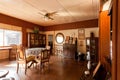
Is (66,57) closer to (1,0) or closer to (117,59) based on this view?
(1,0)

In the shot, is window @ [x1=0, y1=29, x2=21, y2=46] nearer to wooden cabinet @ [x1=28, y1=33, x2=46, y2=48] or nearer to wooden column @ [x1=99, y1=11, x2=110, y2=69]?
wooden cabinet @ [x1=28, y1=33, x2=46, y2=48]

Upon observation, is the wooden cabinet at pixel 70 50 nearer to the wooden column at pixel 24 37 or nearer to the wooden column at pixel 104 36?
the wooden column at pixel 24 37

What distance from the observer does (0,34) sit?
6.46 m

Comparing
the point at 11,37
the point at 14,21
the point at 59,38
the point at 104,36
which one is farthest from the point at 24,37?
the point at 104,36

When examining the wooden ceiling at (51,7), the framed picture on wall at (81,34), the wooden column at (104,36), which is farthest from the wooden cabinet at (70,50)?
the wooden column at (104,36)

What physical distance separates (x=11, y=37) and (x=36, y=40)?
1.92 meters

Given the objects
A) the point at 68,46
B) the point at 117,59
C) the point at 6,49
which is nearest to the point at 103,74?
the point at 117,59

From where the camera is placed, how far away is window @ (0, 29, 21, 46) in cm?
657

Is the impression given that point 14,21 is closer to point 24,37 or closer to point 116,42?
point 24,37

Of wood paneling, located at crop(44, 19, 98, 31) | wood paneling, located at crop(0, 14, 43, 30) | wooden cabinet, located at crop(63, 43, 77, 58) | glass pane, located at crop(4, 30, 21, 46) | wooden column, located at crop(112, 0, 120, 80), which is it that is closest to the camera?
wooden column, located at crop(112, 0, 120, 80)

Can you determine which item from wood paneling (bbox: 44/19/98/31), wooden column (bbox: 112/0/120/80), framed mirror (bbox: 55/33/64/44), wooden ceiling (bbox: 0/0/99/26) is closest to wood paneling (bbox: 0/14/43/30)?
wooden ceiling (bbox: 0/0/99/26)

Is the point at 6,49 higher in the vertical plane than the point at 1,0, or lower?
lower

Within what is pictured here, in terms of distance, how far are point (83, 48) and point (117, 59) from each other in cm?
711

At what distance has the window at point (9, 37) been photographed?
6574 mm
